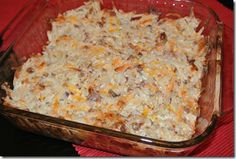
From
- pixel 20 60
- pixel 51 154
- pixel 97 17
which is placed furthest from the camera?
pixel 97 17

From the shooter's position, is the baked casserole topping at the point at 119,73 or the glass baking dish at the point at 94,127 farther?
the baked casserole topping at the point at 119,73

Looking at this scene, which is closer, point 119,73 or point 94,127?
point 94,127

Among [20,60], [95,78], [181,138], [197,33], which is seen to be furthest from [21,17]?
[181,138]

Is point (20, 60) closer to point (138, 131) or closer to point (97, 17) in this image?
point (97, 17)

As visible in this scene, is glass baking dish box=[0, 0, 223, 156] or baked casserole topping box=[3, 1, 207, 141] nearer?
glass baking dish box=[0, 0, 223, 156]
